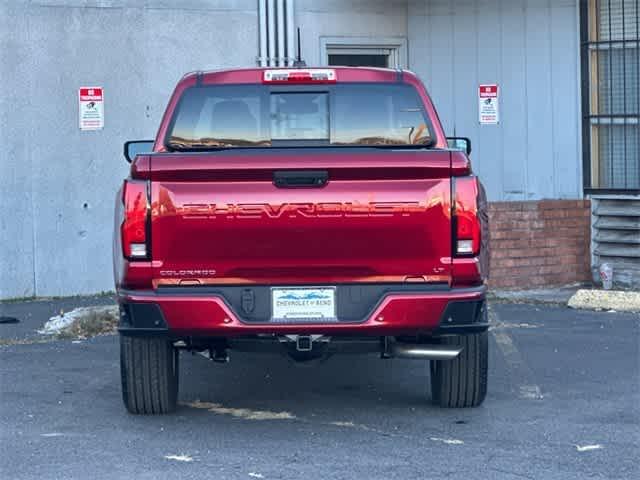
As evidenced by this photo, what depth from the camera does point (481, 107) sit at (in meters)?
14.1

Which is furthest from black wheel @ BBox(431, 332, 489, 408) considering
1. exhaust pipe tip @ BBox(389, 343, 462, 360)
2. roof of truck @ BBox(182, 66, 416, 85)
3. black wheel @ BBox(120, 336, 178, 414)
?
roof of truck @ BBox(182, 66, 416, 85)

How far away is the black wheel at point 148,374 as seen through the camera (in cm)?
697

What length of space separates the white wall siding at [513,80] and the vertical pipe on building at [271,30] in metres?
1.72

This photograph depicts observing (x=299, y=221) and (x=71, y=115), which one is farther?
(x=71, y=115)

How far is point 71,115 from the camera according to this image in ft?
43.3

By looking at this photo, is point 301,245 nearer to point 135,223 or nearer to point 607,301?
point 135,223

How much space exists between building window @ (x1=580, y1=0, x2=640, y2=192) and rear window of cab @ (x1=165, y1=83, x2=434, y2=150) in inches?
261

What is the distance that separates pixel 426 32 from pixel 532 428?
829 cm

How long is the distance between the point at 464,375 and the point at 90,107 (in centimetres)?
711

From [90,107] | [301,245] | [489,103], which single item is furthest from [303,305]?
[489,103]

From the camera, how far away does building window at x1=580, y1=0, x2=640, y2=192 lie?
13.5 m

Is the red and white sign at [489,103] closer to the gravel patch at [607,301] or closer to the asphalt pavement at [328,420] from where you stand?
the gravel patch at [607,301]

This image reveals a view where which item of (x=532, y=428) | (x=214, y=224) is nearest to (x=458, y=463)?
(x=532, y=428)

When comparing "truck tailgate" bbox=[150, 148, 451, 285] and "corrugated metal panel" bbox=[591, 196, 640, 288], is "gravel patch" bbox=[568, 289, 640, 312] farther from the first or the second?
"truck tailgate" bbox=[150, 148, 451, 285]
